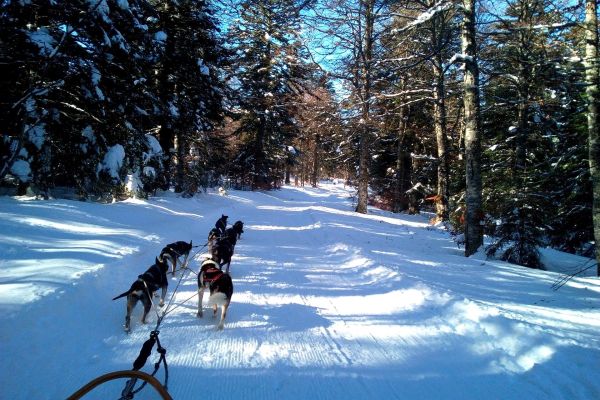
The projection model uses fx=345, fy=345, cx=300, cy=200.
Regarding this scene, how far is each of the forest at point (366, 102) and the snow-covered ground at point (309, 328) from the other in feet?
6.91

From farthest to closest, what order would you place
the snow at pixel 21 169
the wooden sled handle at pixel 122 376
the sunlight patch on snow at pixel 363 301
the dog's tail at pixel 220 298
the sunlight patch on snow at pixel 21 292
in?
the snow at pixel 21 169, the sunlight patch on snow at pixel 363 301, the dog's tail at pixel 220 298, the sunlight patch on snow at pixel 21 292, the wooden sled handle at pixel 122 376

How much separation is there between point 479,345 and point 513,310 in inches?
41.7

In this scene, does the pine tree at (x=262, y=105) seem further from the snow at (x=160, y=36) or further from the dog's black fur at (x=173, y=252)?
the dog's black fur at (x=173, y=252)

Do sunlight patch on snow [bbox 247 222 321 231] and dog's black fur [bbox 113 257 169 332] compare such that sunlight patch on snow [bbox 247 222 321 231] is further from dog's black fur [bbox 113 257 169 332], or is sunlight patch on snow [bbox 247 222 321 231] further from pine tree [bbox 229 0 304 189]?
pine tree [bbox 229 0 304 189]

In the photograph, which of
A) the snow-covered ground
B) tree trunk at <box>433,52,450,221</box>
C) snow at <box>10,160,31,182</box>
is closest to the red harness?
the snow-covered ground

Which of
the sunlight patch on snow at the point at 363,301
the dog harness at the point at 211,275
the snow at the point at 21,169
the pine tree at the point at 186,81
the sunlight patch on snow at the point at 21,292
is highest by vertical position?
the pine tree at the point at 186,81

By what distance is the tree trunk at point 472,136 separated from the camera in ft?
A: 29.9

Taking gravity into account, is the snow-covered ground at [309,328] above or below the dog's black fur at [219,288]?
below

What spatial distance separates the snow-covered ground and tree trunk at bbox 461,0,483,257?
5.35ft

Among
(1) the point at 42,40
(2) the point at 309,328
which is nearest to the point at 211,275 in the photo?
(2) the point at 309,328

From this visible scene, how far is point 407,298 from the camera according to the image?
19.1ft

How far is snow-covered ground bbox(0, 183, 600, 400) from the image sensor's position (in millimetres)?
3451

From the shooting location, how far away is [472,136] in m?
9.45

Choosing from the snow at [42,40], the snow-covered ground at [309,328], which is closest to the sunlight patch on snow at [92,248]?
the snow-covered ground at [309,328]
